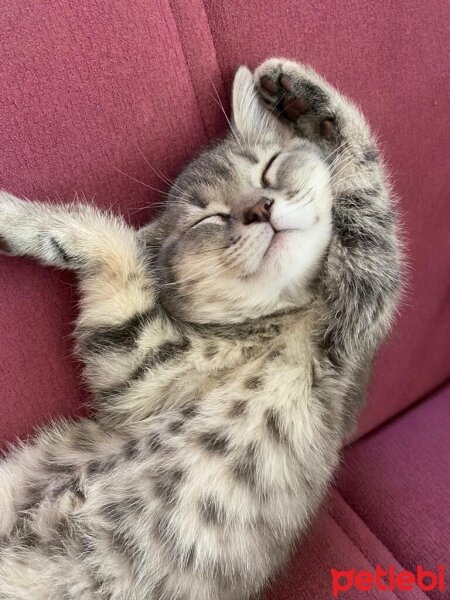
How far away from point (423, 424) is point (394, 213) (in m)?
0.60

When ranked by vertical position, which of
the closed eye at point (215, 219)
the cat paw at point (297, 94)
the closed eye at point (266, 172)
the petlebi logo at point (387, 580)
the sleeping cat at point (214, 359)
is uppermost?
the cat paw at point (297, 94)

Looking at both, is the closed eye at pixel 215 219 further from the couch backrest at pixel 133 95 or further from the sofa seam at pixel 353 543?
the sofa seam at pixel 353 543

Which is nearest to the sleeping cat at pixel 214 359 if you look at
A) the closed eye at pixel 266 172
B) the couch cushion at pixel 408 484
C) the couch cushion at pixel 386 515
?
the closed eye at pixel 266 172

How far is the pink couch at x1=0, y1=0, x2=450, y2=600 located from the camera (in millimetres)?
957

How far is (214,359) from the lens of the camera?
1077 mm

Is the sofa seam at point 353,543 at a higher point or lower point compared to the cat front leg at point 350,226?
lower

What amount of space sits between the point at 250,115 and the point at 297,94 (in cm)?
11

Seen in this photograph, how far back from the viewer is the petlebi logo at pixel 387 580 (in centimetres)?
110

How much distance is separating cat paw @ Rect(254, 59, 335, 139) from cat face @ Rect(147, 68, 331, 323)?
33 mm

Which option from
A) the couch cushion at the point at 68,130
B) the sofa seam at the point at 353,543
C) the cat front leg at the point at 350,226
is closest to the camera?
the couch cushion at the point at 68,130

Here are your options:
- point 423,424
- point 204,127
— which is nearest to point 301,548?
point 423,424

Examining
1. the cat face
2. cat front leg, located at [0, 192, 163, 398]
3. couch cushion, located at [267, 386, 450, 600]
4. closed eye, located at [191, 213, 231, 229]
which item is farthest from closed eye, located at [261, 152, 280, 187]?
couch cushion, located at [267, 386, 450, 600]

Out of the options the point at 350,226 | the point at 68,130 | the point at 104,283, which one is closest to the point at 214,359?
the point at 104,283

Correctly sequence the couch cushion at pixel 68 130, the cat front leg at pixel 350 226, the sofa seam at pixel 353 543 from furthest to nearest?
the sofa seam at pixel 353 543 < the cat front leg at pixel 350 226 < the couch cushion at pixel 68 130
